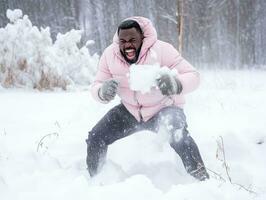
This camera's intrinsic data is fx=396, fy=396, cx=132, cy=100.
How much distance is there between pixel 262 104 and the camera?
455cm

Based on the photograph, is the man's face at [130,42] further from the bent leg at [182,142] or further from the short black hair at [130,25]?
the bent leg at [182,142]

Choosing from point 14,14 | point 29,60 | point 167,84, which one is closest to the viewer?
point 167,84

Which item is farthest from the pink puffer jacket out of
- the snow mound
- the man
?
the snow mound

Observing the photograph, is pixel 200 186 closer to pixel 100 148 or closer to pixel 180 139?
pixel 180 139

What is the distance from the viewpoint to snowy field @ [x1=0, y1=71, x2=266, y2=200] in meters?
2.00

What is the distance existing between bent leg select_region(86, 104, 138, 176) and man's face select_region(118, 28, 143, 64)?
0.45 meters

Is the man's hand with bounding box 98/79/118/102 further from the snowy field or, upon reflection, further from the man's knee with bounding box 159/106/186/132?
the snowy field

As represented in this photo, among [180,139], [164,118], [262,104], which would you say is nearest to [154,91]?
[164,118]

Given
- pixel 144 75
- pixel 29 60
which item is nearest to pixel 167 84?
pixel 144 75

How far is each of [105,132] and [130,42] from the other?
27.4 inches

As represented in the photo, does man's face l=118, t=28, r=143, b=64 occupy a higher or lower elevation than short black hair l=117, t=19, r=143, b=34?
lower

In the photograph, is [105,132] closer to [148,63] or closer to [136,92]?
[136,92]

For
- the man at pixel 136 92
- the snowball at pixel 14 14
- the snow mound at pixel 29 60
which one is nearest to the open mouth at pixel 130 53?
the man at pixel 136 92

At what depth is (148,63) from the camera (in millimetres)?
2904
